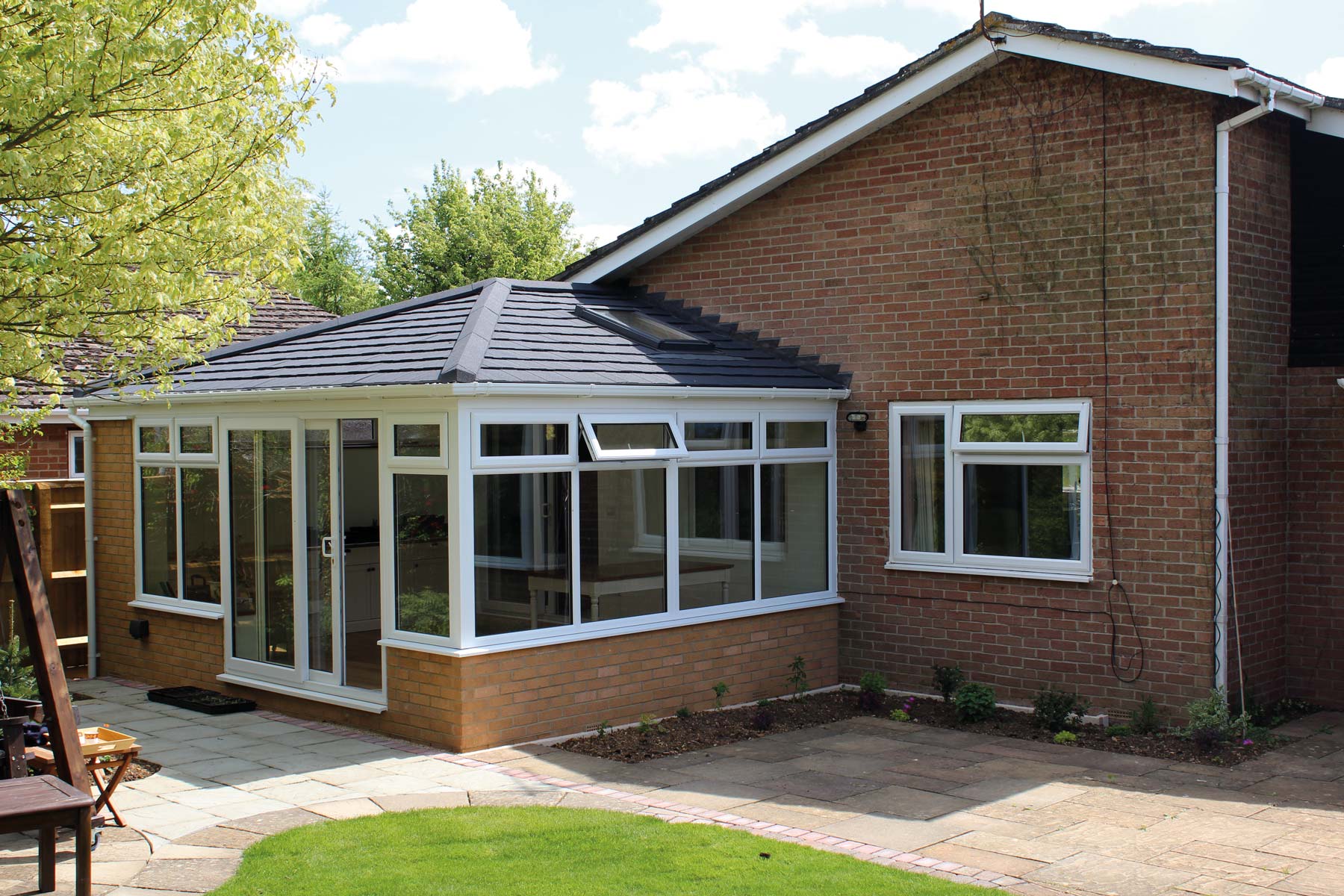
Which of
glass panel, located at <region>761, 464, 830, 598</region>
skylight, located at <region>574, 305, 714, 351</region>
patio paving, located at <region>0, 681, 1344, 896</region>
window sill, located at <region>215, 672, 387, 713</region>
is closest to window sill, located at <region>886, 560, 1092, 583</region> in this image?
glass panel, located at <region>761, 464, 830, 598</region>

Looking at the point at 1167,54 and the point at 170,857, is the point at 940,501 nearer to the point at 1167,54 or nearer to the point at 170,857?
the point at 1167,54

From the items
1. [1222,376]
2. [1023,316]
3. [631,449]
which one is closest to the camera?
[1222,376]

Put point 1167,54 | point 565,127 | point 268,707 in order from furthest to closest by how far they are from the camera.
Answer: point 565,127 → point 268,707 → point 1167,54

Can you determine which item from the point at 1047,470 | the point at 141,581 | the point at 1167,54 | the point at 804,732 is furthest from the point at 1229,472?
the point at 141,581

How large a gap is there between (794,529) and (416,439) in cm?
379

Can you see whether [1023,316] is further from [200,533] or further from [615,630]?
[200,533]

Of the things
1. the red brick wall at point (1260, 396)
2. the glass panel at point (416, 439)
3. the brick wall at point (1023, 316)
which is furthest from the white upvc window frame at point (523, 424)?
the red brick wall at point (1260, 396)

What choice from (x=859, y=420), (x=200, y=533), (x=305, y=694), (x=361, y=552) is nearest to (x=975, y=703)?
(x=859, y=420)

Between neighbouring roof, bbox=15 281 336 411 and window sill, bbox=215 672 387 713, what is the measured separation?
9.66 ft

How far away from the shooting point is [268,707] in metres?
10.7

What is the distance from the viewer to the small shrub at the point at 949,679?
10797 mm

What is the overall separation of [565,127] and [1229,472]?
33.5 metres

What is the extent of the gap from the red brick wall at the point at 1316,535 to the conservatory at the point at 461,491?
3.91 metres

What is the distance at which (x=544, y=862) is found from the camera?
21.4 ft
